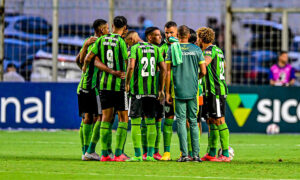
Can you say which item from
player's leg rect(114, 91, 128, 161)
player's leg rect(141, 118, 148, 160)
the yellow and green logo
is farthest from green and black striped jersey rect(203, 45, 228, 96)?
the yellow and green logo

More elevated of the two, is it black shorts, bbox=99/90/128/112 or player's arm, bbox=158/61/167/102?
player's arm, bbox=158/61/167/102

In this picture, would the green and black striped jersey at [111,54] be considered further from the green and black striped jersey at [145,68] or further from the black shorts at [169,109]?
the black shorts at [169,109]

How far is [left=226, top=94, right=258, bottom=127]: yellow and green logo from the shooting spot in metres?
19.1

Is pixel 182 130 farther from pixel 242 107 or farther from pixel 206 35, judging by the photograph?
pixel 242 107

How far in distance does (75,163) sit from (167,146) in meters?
1.51

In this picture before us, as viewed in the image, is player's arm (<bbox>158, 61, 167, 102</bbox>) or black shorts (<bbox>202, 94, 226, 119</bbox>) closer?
Answer: player's arm (<bbox>158, 61, 167, 102</bbox>)

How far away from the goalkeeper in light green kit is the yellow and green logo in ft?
24.0

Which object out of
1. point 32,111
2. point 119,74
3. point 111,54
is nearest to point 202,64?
point 119,74

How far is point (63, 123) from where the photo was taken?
19844 millimetres

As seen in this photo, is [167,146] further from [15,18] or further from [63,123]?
[15,18]

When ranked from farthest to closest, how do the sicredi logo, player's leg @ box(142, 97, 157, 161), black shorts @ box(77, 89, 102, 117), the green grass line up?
1. the sicredi logo
2. black shorts @ box(77, 89, 102, 117)
3. player's leg @ box(142, 97, 157, 161)
4. the green grass

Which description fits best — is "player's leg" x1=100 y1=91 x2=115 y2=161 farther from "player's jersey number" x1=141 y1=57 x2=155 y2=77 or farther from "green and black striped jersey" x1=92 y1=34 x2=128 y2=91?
"player's jersey number" x1=141 y1=57 x2=155 y2=77

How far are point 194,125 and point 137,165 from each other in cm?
113

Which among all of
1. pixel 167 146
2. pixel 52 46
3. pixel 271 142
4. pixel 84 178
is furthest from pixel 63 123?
pixel 84 178
